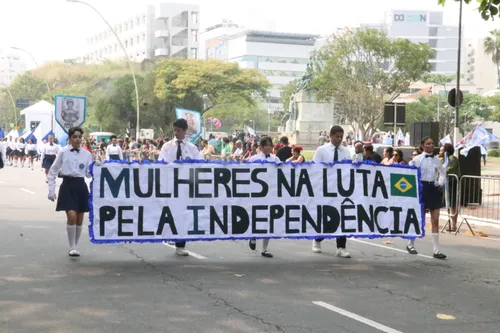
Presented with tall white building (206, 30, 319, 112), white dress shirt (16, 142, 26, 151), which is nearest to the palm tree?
tall white building (206, 30, 319, 112)

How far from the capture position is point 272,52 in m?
173

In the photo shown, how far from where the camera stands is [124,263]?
10492 millimetres

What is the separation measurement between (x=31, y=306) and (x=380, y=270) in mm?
4664

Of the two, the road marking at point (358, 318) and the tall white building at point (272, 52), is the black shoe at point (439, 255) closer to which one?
the road marking at point (358, 318)

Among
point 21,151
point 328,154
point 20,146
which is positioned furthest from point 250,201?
point 20,146

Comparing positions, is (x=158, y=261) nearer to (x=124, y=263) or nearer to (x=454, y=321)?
(x=124, y=263)

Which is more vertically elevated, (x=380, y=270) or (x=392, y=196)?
(x=392, y=196)

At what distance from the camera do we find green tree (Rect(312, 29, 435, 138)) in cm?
5553

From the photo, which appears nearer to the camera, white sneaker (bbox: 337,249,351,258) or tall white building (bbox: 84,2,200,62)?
white sneaker (bbox: 337,249,351,258)

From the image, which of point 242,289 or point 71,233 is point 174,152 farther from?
point 242,289

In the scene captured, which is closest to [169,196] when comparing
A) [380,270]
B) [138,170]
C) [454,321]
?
[138,170]

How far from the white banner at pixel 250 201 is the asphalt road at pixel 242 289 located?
1.39 ft

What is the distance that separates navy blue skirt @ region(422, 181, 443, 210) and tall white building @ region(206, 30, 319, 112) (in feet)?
509

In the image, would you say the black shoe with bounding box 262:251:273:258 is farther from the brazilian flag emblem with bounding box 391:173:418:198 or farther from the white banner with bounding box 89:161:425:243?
the brazilian flag emblem with bounding box 391:173:418:198
